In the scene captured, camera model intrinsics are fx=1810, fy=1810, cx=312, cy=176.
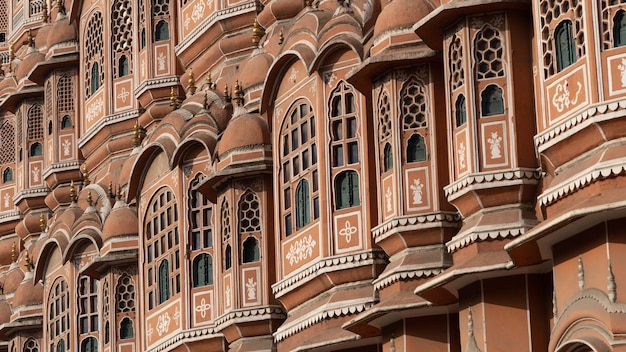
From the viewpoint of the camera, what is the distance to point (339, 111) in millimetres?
25656

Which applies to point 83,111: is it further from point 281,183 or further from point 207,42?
point 281,183

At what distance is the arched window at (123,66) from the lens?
35.7 m

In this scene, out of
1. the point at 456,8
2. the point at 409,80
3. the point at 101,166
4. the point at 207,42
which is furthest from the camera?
the point at 101,166

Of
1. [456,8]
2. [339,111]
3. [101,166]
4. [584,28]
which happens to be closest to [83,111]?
[101,166]

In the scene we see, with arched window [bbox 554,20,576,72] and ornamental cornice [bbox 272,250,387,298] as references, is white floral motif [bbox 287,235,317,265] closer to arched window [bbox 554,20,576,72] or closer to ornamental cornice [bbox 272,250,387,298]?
ornamental cornice [bbox 272,250,387,298]

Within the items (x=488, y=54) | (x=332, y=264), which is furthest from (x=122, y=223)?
(x=488, y=54)

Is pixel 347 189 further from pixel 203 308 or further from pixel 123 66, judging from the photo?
pixel 123 66

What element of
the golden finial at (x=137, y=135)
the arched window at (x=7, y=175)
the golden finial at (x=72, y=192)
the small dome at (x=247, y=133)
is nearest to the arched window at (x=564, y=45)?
the small dome at (x=247, y=133)

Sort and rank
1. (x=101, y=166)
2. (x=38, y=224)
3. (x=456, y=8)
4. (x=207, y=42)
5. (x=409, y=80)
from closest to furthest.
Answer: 1. (x=456, y=8)
2. (x=409, y=80)
3. (x=207, y=42)
4. (x=101, y=166)
5. (x=38, y=224)

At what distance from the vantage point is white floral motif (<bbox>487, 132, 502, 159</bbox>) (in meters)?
22.0

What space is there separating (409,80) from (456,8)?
1.92 metres

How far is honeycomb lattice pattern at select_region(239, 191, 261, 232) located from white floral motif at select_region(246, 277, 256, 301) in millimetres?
826

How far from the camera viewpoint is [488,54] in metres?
22.4

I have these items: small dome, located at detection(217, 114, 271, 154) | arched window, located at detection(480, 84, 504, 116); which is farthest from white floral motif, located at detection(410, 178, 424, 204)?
small dome, located at detection(217, 114, 271, 154)
